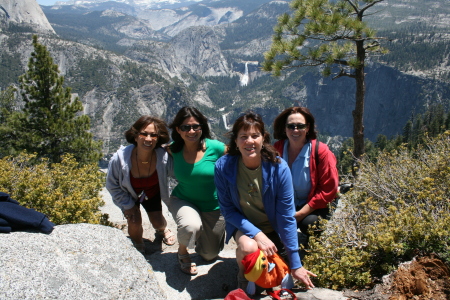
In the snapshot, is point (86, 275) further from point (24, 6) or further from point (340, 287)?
point (24, 6)

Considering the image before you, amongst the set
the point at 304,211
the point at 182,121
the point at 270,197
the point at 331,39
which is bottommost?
the point at 304,211

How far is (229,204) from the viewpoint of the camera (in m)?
3.06

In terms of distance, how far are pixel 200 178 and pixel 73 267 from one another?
1.52 metres

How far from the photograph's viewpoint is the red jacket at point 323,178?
3.38 metres

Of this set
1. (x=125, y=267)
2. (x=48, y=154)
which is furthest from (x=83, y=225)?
(x=48, y=154)

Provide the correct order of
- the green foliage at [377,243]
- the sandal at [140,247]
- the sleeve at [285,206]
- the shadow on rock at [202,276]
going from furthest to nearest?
the sandal at [140,247], the shadow on rock at [202,276], the sleeve at [285,206], the green foliage at [377,243]

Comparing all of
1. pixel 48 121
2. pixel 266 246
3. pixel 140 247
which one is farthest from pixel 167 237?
pixel 48 121

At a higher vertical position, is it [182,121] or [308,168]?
[182,121]

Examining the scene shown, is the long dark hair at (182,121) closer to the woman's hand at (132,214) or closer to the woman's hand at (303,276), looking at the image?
the woman's hand at (132,214)

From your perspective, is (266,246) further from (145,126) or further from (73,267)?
(145,126)

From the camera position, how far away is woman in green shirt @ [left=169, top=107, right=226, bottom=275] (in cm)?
341

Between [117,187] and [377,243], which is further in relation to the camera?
[117,187]

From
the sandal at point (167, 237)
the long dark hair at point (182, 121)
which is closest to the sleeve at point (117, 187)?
the long dark hair at point (182, 121)

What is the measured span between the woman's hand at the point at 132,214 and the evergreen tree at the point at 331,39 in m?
4.75
